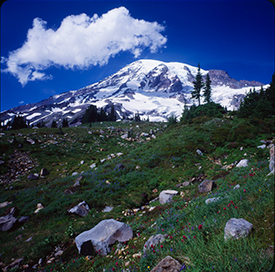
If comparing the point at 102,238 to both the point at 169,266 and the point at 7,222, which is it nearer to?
the point at 169,266

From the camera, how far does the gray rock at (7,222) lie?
9.20 metres

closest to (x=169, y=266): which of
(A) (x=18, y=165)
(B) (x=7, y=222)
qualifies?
Answer: (B) (x=7, y=222)

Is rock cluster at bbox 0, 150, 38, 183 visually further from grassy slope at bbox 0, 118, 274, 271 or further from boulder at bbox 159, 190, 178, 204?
boulder at bbox 159, 190, 178, 204

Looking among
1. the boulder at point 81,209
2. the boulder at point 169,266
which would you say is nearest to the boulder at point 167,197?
the boulder at point 81,209

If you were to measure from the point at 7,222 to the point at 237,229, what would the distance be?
13.4 metres

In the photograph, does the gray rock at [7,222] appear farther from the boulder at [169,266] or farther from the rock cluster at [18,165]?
the boulder at [169,266]

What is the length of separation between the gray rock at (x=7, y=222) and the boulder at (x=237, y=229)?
41.7 feet

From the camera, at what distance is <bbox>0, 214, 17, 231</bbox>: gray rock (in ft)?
30.2

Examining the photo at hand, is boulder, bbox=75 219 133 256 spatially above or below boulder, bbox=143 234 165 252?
below

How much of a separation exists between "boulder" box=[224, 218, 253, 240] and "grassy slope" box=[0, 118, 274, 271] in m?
0.11

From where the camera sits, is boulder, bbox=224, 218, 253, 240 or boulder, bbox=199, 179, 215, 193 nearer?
boulder, bbox=224, 218, 253, 240

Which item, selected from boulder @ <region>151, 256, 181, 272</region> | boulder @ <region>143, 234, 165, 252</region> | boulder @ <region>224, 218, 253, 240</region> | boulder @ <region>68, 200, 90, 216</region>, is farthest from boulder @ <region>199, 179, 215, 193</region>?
boulder @ <region>68, 200, 90, 216</region>

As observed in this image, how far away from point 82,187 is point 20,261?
21.6ft

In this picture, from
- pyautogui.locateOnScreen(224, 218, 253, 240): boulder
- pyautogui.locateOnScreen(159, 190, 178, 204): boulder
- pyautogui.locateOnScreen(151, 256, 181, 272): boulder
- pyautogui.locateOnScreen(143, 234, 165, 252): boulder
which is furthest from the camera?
pyautogui.locateOnScreen(159, 190, 178, 204): boulder
